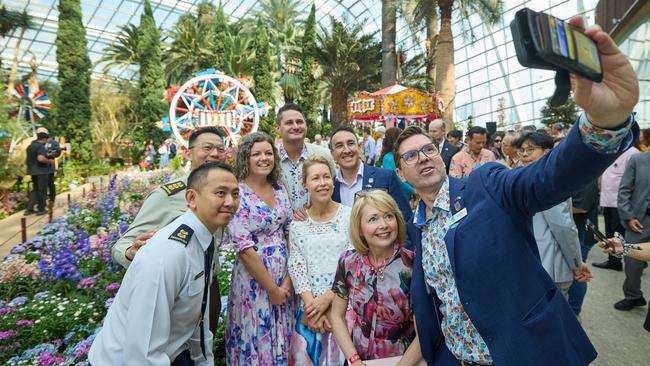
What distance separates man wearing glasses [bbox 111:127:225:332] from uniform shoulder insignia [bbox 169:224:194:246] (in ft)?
1.14

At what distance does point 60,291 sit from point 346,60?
23.8 m

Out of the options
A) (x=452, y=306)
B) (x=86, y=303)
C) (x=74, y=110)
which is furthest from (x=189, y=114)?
(x=452, y=306)

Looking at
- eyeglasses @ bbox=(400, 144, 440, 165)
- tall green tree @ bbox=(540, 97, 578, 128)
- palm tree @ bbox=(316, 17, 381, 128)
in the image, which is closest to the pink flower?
eyeglasses @ bbox=(400, 144, 440, 165)

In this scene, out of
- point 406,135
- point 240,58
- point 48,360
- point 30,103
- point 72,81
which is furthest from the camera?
point 240,58

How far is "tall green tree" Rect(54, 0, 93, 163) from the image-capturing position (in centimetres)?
1631

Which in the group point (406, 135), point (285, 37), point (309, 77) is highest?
point (285, 37)

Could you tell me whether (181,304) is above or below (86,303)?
above

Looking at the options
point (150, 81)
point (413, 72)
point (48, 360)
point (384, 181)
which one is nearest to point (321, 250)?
point (384, 181)

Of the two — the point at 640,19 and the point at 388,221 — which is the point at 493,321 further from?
the point at 640,19

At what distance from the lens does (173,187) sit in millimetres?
2174

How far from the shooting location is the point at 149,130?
21156 millimetres

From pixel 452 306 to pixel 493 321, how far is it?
22cm

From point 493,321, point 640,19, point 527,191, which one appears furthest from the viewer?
point 640,19

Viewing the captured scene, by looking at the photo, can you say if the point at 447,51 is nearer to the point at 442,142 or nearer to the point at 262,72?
the point at 442,142
